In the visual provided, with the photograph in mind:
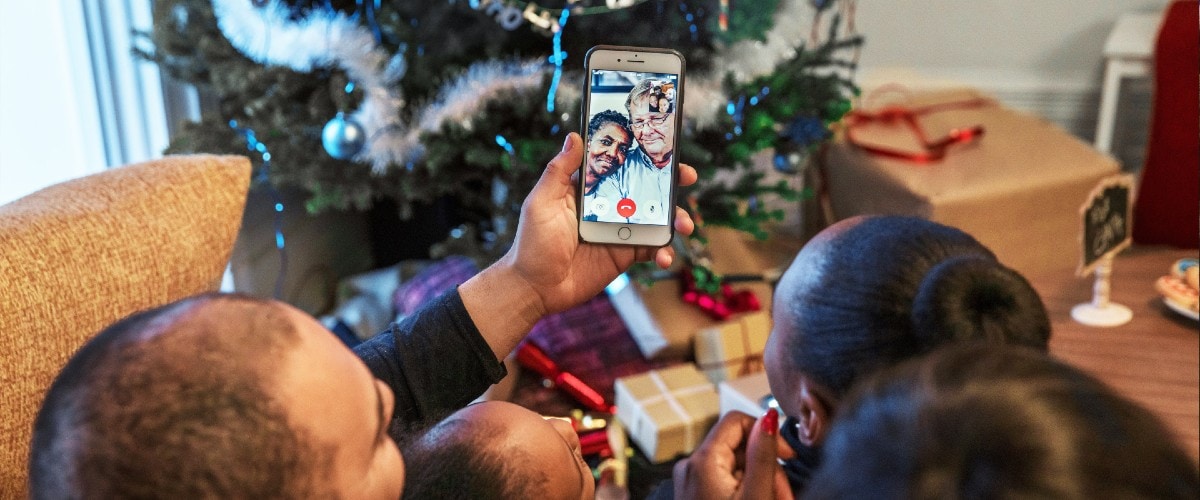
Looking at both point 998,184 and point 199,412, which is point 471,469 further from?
point 998,184

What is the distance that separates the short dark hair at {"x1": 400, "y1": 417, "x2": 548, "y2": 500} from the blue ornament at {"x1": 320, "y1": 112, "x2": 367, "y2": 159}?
2.46 feet

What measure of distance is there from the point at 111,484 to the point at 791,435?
613 millimetres

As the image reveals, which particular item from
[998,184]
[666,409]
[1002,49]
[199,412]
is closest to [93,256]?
[199,412]

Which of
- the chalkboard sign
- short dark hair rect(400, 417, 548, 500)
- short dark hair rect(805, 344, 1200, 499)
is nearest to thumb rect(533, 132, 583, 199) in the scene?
short dark hair rect(400, 417, 548, 500)

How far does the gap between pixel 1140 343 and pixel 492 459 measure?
3.00 ft

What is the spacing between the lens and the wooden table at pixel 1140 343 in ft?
3.43

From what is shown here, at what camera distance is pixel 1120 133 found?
7.48ft

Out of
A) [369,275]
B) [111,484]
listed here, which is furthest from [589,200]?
[369,275]

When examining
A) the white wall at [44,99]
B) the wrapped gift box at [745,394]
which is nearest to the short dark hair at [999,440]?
the wrapped gift box at [745,394]

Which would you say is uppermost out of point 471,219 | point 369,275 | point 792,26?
point 792,26

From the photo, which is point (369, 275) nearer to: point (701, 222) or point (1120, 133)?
point (701, 222)

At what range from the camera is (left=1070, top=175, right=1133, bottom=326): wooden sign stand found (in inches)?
48.3

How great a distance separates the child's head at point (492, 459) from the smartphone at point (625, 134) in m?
0.21

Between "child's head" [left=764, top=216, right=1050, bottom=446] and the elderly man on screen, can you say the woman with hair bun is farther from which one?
the elderly man on screen
